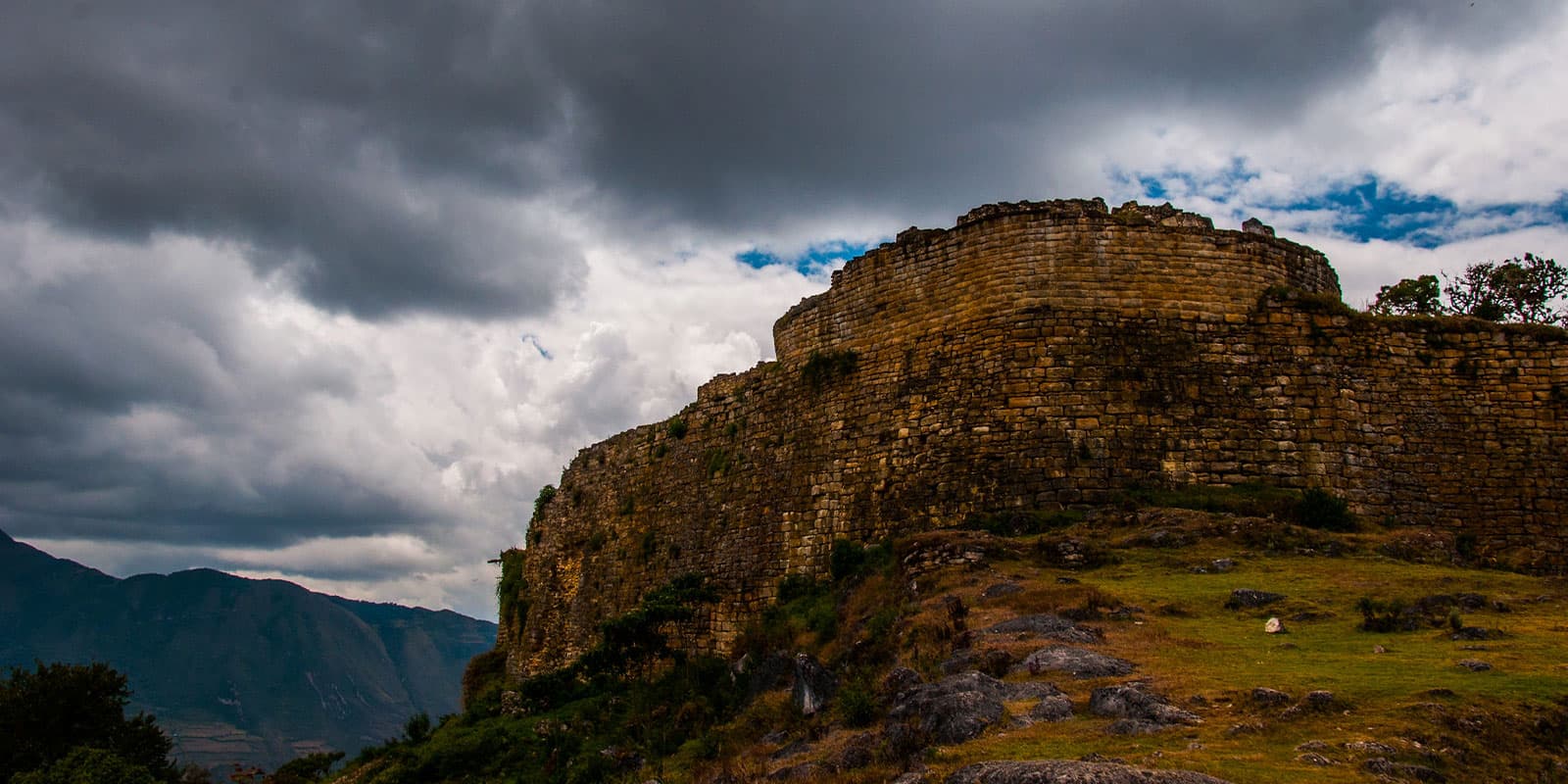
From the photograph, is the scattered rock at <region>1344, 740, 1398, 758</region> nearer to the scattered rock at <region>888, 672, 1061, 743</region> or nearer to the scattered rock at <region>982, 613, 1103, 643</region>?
the scattered rock at <region>888, 672, 1061, 743</region>

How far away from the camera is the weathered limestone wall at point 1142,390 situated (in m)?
16.8

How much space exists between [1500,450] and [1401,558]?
4.60 meters

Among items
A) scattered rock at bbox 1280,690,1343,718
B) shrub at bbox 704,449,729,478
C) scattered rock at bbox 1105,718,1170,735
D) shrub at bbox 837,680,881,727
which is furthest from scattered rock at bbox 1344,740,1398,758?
shrub at bbox 704,449,729,478

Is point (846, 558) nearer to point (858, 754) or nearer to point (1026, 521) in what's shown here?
point (1026, 521)

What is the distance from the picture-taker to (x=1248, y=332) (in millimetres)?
17859

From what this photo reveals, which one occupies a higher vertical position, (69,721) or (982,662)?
(982,662)

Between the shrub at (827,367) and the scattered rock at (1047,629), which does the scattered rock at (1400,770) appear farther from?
the shrub at (827,367)

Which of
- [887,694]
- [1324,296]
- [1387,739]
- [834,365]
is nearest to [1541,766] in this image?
[1387,739]

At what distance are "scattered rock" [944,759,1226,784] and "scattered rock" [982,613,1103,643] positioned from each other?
3599 mm

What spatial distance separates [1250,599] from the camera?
11.7m

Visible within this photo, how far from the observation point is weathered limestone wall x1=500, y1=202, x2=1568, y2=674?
1675cm

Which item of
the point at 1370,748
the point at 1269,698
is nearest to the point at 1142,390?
the point at 1269,698

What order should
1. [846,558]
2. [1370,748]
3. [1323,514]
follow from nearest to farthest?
[1370,748], [1323,514], [846,558]

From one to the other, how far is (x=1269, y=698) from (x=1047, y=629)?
3.40 metres
